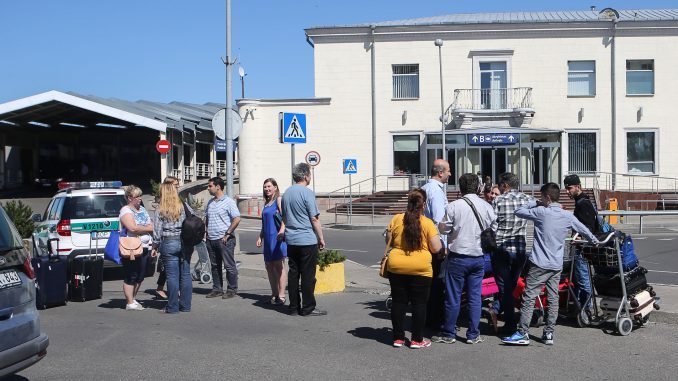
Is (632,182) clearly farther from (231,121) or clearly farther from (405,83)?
(231,121)

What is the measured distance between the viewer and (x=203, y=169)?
50469mm

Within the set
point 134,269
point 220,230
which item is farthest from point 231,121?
point 134,269

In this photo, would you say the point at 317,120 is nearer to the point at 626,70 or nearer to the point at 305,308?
the point at 626,70

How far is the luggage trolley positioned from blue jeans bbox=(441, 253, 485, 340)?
4.53 ft

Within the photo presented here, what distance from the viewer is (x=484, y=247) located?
8.02 m

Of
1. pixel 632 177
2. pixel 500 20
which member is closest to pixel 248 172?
pixel 500 20

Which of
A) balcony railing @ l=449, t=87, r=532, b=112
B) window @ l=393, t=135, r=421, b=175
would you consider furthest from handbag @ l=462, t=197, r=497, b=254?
window @ l=393, t=135, r=421, b=175

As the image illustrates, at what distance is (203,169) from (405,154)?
17.1 metres

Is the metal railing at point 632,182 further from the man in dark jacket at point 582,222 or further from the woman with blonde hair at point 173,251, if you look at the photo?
the woman with blonde hair at point 173,251

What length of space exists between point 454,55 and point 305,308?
3073 centimetres

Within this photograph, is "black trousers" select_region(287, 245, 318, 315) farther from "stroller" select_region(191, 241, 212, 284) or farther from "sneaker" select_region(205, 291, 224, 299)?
"stroller" select_region(191, 241, 212, 284)

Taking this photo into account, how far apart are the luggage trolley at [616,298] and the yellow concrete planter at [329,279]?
13.2 feet

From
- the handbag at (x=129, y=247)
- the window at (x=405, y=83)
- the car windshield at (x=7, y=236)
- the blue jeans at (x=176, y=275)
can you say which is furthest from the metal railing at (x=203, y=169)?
the car windshield at (x=7, y=236)

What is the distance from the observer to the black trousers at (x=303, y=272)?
9523 mm
